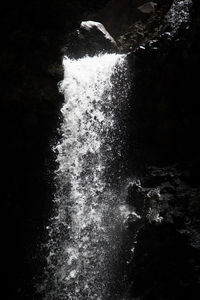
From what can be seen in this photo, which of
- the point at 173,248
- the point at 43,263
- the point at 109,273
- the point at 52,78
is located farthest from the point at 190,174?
the point at 52,78

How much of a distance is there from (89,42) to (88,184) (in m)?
5.60

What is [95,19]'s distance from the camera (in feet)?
43.6

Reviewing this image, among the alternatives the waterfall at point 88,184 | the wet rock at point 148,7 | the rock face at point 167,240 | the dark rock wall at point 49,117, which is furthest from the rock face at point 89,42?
the rock face at point 167,240

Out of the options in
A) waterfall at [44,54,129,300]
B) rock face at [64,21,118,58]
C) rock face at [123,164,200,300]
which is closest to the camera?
rock face at [123,164,200,300]

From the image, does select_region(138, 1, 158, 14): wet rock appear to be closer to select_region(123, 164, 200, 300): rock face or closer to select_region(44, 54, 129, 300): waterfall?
select_region(44, 54, 129, 300): waterfall

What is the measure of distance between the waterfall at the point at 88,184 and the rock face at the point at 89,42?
62.7 inches

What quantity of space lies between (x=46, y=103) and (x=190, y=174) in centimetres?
411

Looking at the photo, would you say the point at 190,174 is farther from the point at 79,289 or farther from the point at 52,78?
the point at 52,78

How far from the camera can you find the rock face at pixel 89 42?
10.2 metres

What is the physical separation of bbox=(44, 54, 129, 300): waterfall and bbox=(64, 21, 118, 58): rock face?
1.59 meters

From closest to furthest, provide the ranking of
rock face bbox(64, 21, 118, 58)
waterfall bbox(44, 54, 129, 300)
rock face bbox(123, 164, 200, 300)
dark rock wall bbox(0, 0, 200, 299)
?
rock face bbox(123, 164, 200, 300), waterfall bbox(44, 54, 129, 300), dark rock wall bbox(0, 0, 200, 299), rock face bbox(64, 21, 118, 58)

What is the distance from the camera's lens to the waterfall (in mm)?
6426

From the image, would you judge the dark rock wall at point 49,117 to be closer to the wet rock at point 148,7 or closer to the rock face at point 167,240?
the rock face at point 167,240

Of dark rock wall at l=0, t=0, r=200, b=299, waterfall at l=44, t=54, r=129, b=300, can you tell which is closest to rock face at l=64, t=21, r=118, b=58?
waterfall at l=44, t=54, r=129, b=300
